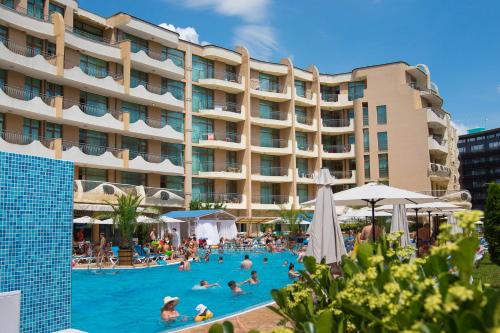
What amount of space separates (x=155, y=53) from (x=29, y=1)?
11.2 meters

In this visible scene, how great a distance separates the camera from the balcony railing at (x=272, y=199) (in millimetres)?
49450

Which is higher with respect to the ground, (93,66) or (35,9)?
(35,9)

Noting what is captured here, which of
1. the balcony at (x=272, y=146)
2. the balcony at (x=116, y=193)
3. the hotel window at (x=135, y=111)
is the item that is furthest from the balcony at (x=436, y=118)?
the hotel window at (x=135, y=111)

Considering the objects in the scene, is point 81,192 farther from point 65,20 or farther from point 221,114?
point 221,114

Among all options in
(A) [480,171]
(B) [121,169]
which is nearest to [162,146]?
(B) [121,169]

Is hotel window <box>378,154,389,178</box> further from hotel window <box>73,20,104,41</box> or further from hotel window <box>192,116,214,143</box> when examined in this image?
hotel window <box>73,20,104,41</box>

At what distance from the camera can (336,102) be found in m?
54.6

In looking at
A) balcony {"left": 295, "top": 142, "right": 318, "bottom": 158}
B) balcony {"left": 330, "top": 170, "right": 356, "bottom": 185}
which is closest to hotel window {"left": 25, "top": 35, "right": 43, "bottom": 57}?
balcony {"left": 295, "top": 142, "right": 318, "bottom": 158}

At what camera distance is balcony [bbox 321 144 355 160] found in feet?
177

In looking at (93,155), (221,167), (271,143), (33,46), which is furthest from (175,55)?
(271,143)

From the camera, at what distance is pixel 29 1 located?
108 ft

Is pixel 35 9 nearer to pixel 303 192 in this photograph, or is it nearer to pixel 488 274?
pixel 488 274

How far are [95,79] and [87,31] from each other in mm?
5034

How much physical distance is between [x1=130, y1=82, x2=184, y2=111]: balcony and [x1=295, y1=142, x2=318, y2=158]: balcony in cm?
1479
